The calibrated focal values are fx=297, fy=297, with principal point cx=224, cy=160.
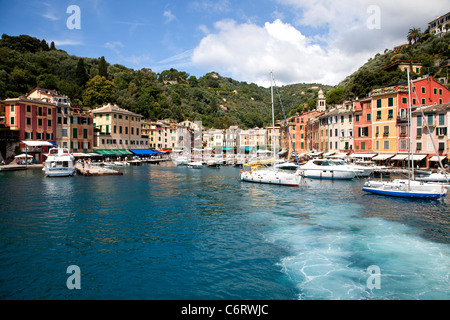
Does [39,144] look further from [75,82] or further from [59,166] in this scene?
[75,82]

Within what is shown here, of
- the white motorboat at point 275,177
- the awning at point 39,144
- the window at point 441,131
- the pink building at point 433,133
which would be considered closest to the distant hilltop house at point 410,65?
the pink building at point 433,133

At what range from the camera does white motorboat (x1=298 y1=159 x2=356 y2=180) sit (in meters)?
47.4

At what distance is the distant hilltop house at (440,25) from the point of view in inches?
4106

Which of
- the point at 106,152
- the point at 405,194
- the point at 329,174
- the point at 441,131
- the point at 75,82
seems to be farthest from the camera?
the point at 75,82

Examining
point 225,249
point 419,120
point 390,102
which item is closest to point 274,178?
point 225,249

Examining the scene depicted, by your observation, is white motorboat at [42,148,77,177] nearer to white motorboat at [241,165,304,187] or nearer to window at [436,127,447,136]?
white motorboat at [241,165,304,187]

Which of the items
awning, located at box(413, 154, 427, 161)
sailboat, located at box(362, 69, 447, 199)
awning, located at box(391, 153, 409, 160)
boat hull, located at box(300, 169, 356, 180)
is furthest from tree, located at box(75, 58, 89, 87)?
sailboat, located at box(362, 69, 447, 199)

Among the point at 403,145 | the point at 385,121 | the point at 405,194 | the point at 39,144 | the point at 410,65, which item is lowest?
the point at 405,194

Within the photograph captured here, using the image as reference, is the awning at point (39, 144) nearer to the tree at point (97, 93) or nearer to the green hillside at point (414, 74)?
the tree at point (97, 93)

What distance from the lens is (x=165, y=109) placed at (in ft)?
455

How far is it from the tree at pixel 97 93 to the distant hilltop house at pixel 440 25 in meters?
120

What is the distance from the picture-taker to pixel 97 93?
4213 inches

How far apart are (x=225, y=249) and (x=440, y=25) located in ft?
448

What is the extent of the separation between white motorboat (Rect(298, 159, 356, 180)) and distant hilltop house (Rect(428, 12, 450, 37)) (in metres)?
89.3
